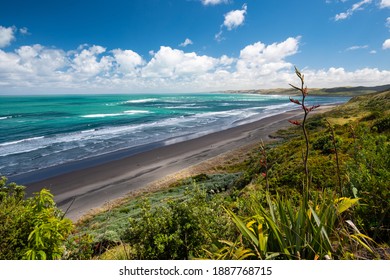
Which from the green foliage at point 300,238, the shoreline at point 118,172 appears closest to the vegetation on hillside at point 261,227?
the green foliage at point 300,238

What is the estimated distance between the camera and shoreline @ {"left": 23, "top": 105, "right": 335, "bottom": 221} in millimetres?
16828

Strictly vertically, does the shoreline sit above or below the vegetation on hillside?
below

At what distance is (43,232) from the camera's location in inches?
123

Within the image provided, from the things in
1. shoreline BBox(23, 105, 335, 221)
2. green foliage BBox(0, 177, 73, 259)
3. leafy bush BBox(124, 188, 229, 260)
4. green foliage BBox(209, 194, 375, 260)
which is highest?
green foliage BBox(209, 194, 375, 260)

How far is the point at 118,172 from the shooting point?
21484 mm

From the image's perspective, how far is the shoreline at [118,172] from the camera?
1683cm

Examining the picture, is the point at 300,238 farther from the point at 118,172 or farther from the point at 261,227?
the point at 118,172

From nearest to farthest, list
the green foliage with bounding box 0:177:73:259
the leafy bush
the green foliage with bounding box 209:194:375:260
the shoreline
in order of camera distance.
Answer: the green foliage with bounding box 209:194:375:260 < the green foliage with bounding box 0:177:73:259 < the leafy bush < the shoreline

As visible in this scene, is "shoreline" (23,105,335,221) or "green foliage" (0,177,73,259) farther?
"shoreline" (23,105,335,221)

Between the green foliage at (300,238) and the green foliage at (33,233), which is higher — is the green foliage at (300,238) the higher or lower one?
the higher one

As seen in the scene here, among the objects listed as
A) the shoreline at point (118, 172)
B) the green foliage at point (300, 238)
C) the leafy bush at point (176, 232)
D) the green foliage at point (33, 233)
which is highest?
the green foliage at point (300, 238)

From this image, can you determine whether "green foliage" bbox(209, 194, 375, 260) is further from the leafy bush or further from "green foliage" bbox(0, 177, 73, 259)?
"green foliage" bbox(0, 177, 73, 259)

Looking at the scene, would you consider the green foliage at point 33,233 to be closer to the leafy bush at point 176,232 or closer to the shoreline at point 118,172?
the leafy bush at point 176,232

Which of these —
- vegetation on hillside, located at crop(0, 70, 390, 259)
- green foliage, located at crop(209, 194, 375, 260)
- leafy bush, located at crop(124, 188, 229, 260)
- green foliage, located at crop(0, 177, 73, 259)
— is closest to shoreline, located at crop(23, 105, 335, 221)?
Result: green foliage, located at crop(0, 177, 73, 259)
